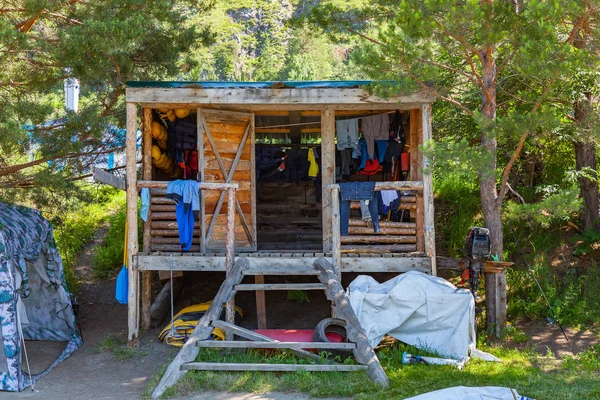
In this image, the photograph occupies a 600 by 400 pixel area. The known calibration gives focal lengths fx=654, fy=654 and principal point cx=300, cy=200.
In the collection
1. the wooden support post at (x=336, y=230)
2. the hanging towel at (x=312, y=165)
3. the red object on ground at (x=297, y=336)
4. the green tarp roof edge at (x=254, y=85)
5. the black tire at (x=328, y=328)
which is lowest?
the red object on ground at (x=297, y=336)

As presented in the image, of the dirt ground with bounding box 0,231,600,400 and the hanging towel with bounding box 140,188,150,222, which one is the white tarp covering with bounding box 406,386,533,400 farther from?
the hanging towel with bounding box 140,188,150,222

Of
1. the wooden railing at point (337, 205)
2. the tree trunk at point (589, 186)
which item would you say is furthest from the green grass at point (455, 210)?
the wooden railing at point (337, 205)

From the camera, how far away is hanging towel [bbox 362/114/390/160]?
10.8 m

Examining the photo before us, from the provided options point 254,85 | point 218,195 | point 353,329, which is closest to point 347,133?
point 254,85

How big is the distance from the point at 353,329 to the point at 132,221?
152 inches

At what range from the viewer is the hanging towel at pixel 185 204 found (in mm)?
9367

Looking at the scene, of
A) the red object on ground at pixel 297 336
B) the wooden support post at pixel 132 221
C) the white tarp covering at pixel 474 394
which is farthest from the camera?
the wooden support post at pixel 132 221

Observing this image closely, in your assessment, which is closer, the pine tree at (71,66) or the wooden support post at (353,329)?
the wooden support post at (353,329)

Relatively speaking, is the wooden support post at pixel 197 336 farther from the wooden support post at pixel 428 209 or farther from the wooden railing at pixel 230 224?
the wooden support post at pixel 428 209

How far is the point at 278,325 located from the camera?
10.8 m

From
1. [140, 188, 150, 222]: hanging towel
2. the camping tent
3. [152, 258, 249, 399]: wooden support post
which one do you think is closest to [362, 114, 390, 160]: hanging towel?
[152, 258, 249, 399]: wooden support post

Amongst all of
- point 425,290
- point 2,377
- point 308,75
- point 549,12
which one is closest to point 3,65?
point 2,377

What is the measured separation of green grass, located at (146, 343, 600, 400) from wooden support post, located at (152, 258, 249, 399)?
0.32 ft

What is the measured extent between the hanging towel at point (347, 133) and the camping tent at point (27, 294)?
4.87 m
